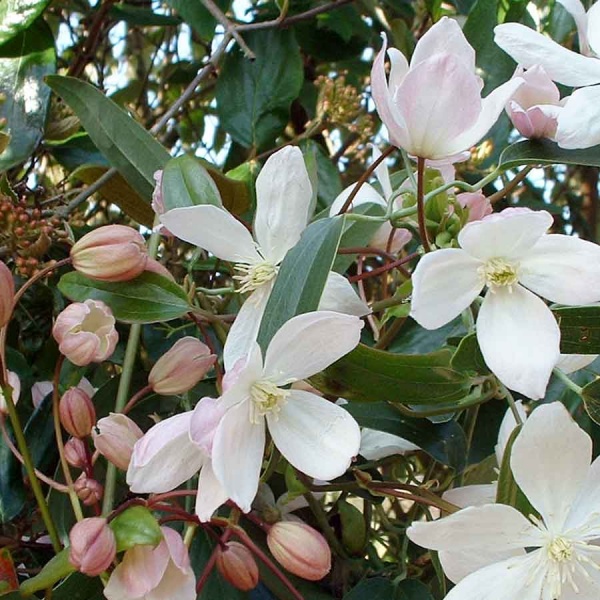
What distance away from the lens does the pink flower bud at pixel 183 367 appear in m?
0.53

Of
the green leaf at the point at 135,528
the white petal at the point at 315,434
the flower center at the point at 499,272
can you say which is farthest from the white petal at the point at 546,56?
the green leaf at the point at 135,528

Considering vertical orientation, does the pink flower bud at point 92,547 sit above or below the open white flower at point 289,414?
below

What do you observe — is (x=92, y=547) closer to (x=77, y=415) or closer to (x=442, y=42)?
(x=77, y=415)

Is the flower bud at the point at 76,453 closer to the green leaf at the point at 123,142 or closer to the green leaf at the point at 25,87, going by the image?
the green leaf at the point at 123,142

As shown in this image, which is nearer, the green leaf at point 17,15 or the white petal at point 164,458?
the white petal at point 164,458

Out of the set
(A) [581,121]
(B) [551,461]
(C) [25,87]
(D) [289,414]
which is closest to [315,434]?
(D) [289,414]

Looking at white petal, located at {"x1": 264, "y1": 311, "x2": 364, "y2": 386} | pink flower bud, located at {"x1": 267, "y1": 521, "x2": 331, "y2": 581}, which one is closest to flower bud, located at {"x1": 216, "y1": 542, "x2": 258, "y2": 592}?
pink flower bud, located at {"x1": 267, "y1": 521, "x2": 331, "y2": 581}

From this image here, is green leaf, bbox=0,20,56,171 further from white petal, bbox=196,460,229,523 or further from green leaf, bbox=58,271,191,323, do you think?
white petal, bbox=196,460,229,523

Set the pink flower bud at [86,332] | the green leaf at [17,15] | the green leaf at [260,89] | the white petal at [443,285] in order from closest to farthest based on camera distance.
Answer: the white petal at [443,285] → the pink flower bud at [86,332] → the green leaf at [17,15] → the green leaf at [260,89]

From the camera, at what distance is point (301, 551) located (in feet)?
1.60

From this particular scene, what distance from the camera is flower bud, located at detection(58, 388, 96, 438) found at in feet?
1.68

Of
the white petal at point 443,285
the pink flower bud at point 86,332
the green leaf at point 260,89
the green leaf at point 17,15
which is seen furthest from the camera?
the green leaf at point 260,89

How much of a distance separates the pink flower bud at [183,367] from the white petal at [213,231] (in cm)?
6

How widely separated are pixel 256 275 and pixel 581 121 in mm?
207
